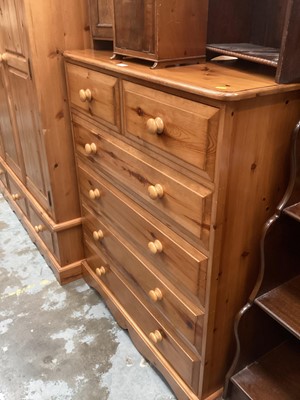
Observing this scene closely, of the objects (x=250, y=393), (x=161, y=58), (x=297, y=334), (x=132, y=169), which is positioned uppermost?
(x=161, y=58)

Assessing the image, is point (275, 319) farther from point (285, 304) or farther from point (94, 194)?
point (94, 194)

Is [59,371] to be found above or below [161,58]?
below

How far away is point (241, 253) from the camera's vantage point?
100 centimetres

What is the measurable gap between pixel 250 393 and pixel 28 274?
126 cm

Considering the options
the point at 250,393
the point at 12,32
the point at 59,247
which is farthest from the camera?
the point at 59,247

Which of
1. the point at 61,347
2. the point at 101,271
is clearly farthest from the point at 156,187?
the point at 61,347

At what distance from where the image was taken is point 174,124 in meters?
0.91

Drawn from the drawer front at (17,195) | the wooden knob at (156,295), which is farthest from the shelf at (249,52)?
the drawer front at (17,195)

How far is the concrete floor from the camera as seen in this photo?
4.41 feet

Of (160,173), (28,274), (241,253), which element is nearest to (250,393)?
(241,253)

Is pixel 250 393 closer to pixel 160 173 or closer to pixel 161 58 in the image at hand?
pixel 160 173

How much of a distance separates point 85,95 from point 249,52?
22.8 inches

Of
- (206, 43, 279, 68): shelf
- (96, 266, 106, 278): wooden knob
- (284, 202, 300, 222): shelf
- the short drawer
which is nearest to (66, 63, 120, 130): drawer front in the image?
(206, 43, 279, 68): shelf

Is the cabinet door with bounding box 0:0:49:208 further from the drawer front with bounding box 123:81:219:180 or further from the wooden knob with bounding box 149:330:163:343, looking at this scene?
the wooden knob with bounding box 149:330:163:343
